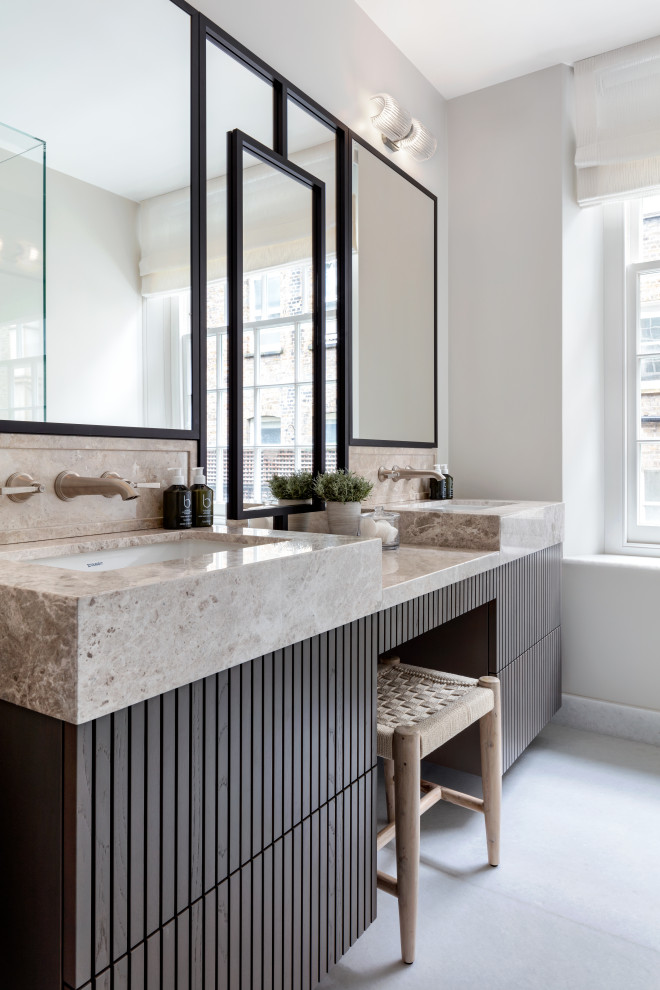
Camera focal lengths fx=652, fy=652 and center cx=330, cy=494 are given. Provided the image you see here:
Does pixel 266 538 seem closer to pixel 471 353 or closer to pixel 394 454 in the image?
pixel 394 454

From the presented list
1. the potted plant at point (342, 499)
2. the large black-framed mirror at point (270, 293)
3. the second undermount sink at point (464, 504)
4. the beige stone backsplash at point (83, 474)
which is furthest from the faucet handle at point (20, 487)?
the second undermount sink at point (464, 504)

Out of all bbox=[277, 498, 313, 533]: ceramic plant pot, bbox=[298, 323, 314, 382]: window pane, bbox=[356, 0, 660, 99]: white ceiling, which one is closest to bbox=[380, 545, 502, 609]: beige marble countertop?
bbox=[277, 498, 313, 533]: ceramic plant pot

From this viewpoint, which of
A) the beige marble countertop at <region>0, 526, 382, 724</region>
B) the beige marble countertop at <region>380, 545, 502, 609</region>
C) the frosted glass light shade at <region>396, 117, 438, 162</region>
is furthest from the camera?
the frosted glass light shade at <region>396, 117, 438, 162</region>

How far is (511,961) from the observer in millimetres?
1312

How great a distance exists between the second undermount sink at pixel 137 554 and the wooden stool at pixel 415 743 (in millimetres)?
498

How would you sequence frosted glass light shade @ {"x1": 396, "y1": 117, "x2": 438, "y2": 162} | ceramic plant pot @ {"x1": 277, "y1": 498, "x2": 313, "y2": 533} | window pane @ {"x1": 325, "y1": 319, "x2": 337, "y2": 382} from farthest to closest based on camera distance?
frosted glass light shade @ {"x1": 396, "y1": 117, "x2": 438, "y2": 162}
window pane @ {"x1": 325, "y1": 319, "x2": 337, "y2": 382}
ceramic plant pot @ {"x1": 277, "y1": 498, "x2": 313, "y2": 533}

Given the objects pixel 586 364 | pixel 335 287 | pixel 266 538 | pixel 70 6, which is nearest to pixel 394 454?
pixel 335 287

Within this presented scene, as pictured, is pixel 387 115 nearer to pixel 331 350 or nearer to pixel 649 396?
pixel 331 350

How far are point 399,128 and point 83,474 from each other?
1.69 metres

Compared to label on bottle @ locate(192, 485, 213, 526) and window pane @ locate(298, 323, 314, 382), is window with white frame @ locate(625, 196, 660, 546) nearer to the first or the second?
window pane @ locate(298, 323, 314, 382)

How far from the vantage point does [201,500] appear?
143 cm

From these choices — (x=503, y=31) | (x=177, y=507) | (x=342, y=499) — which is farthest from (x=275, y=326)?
(x=503, y=31)

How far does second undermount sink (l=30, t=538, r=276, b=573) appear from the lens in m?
1.11

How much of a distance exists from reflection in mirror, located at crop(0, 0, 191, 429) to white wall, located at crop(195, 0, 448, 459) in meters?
0.27
